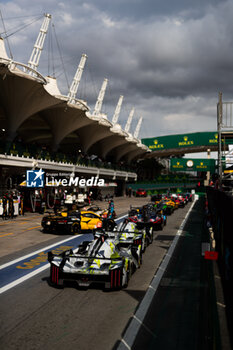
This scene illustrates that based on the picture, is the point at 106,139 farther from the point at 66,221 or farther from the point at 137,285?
the point at 137,285

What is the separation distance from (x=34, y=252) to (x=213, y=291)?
914cm

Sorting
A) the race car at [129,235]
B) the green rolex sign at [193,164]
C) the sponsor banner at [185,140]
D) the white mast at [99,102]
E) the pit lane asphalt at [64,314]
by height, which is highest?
the white mast at [99,102]

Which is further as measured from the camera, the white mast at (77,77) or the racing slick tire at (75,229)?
the white mast at (77,77)

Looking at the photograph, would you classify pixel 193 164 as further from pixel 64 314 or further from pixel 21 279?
pixel 64 314

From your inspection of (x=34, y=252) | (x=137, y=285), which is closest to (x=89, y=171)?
(x=34, y=252)

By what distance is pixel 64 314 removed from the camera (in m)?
7.71

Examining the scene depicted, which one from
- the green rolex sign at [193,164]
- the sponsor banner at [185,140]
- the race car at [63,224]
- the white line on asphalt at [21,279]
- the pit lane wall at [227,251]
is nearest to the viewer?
the pit lane wall at [227,251]

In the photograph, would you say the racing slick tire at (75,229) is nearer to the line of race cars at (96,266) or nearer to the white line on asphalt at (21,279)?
the white line on asphalt at (21,279)

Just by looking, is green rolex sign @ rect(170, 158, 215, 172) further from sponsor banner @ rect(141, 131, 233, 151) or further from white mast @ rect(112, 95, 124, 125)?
white mast @ rect(112, 95, 124, 125)

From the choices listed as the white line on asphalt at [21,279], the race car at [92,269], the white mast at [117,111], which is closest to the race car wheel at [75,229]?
the white line on asphalt at [21,279]

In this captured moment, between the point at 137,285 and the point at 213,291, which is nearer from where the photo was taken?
the point at 213,291

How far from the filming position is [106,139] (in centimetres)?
7425

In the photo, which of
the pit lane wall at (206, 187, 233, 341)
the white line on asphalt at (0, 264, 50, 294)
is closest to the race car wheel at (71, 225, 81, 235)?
the white line on asphalt at (0, 264, 50, 294)

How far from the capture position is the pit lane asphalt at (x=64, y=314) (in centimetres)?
643
